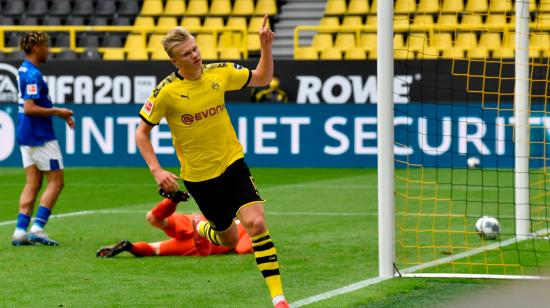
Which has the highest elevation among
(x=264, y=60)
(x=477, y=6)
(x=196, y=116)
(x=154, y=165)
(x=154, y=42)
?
(x=264, y=60)

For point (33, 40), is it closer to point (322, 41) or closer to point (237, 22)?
point (322, 41)

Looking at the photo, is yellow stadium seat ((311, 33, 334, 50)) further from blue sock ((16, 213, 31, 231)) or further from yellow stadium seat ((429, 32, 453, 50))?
blue sock ((16, 213, 31, 231))

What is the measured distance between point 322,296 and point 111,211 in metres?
7.16

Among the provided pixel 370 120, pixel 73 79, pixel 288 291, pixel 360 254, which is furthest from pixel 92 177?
pixel 288 291

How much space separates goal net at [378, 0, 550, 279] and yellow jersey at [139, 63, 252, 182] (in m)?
1.53

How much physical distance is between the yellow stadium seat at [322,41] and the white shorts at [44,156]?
48.3ft

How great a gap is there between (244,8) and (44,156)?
16764mm

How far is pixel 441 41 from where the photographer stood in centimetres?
2222

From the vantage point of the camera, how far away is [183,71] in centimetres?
605

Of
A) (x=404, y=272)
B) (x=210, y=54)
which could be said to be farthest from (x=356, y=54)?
(x=404, y=272)

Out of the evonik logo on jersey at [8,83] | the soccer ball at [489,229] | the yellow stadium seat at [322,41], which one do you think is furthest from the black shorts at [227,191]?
the yellow stadium seat at [322,41]

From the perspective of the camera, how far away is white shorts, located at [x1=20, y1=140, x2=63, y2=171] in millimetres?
9812

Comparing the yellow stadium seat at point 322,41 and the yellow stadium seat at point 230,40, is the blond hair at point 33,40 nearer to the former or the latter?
the yellow stadium seat at point 230,40

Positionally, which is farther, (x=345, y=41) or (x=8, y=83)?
(x=345, y=41)
